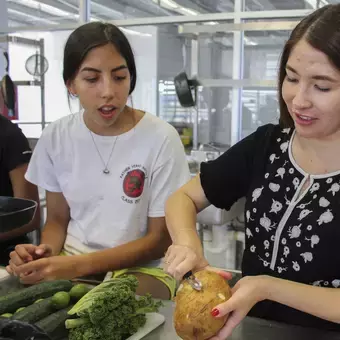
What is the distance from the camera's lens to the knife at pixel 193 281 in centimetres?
92

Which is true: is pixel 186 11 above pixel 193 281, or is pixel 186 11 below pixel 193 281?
above

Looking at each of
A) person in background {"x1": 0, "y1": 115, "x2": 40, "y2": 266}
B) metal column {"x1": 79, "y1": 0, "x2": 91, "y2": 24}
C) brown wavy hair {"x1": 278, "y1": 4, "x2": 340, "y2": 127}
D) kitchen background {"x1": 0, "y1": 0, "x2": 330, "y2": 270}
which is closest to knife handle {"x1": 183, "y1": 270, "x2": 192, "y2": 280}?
brown wavy hair {"x1": 278, "y1": 4, "x2": 340, "y2": 127}

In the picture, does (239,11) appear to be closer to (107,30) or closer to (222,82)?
(222,82)

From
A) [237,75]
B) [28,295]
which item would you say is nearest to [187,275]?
[28,295]

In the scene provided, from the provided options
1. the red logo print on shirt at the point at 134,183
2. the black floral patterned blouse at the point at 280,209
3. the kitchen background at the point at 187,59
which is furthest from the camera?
the kitchen background at the point at 187,59

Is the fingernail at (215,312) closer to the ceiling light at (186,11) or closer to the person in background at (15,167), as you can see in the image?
the person in background at (15,167)

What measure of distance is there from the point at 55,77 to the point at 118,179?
373cm

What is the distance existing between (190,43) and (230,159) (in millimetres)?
3365

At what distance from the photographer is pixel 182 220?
125 centimetres

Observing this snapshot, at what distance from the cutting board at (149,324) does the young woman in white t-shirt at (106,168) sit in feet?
1.07

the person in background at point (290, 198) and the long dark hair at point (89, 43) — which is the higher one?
the long dark hair at point (89, 43)

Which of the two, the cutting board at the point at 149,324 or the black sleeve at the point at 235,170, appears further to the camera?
the black sleeve at the point at 235,170

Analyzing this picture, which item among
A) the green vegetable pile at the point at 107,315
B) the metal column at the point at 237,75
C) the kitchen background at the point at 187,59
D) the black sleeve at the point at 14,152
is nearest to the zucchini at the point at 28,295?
the green vegetable pile at the point at 107,315

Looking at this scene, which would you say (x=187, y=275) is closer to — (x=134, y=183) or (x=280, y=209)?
(x=280, y=209)
